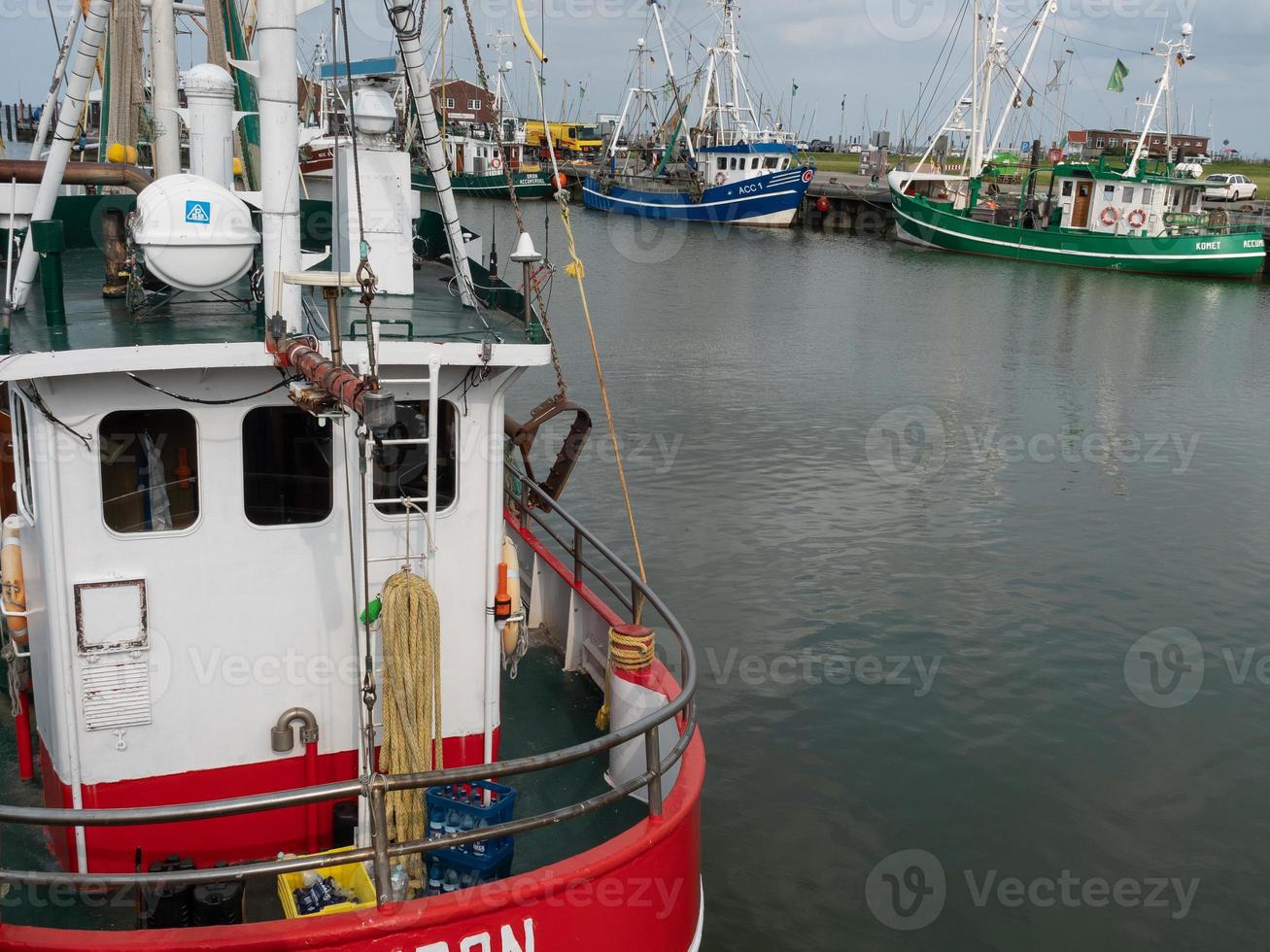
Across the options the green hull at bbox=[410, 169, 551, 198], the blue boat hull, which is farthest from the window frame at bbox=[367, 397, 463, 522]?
the green hull at bbox=[410, 169, 551, 198]

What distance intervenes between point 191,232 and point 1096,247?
53.9 meters

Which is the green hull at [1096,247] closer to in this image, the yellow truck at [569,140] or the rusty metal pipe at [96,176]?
the yellow truck at [569,140]

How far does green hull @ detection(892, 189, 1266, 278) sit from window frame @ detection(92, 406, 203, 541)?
5348cm

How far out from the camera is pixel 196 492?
593cm

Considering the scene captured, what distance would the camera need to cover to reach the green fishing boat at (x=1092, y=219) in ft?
167

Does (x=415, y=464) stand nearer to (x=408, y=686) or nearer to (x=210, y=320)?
(x=408, y=686)

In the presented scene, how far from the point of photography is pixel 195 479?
19.4 feet

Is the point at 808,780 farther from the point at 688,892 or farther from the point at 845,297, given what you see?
the point at 845,297

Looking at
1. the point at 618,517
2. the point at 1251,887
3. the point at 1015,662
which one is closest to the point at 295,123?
the point at 1251,887

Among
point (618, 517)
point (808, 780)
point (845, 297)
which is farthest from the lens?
point (845, 297)

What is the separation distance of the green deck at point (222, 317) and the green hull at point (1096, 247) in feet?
166

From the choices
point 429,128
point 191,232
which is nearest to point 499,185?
point 429,128

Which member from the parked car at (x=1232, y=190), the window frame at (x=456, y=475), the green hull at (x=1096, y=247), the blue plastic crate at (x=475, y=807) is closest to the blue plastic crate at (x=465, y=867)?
the blue plastic crate at (x=475, y=807)

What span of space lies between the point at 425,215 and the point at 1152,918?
28.7 feet
